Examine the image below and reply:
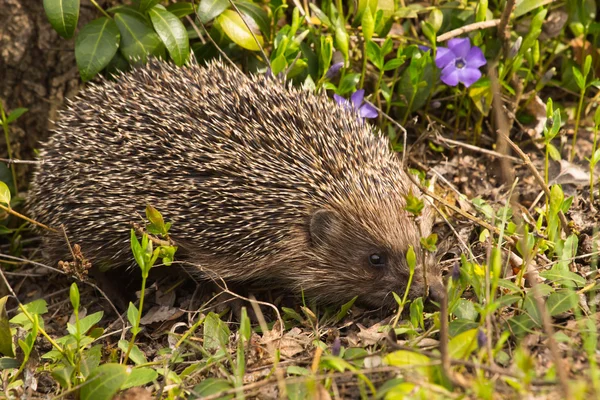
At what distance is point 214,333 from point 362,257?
1284 millimetres

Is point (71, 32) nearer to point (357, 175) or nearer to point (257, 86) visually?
point (257, 86)

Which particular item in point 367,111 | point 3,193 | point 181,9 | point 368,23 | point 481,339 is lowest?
point 481,339

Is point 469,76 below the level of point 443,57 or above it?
below

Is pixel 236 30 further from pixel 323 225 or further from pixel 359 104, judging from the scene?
pixel 323 225

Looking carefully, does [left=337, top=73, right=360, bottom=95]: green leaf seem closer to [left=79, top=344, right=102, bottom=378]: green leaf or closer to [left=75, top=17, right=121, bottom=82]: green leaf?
[left=75, top=17, right=121, bottom=82]: green leaf

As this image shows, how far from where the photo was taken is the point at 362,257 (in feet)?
18.9

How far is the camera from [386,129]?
718cm

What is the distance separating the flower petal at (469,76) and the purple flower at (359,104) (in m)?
0.81

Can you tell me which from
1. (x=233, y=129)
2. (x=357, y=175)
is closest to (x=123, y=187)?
(x=233, y=129)

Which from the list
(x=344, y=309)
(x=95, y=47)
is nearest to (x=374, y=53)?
(x=344, y=309)

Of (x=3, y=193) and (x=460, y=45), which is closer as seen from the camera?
(x=3, y=193)

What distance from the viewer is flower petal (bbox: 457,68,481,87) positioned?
21.1 ft

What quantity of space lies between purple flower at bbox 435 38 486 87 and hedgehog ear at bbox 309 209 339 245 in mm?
1698

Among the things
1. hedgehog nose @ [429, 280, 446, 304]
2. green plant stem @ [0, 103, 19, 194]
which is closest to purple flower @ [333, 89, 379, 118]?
hedgehog nose @ [429, 280, 446, 304]
